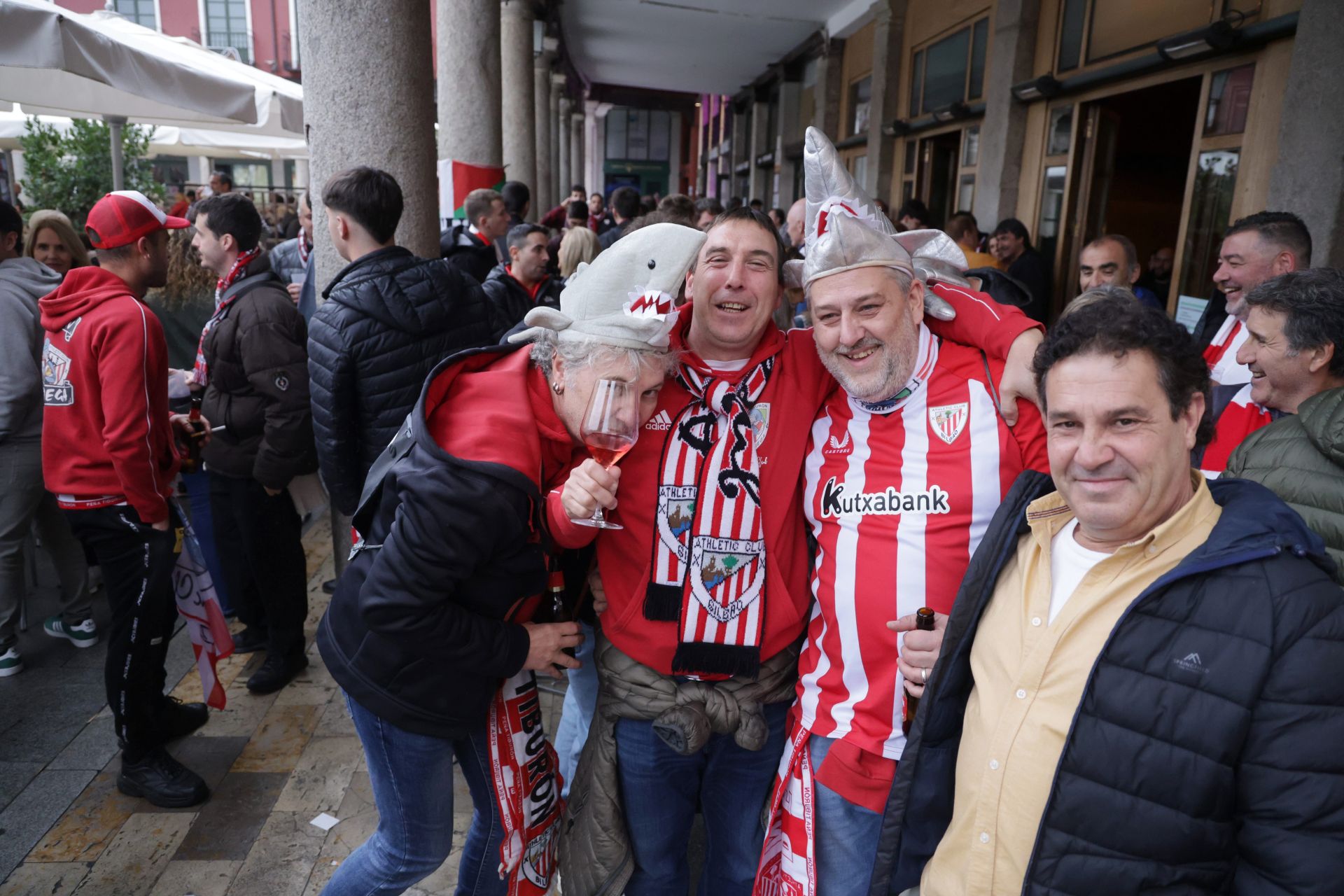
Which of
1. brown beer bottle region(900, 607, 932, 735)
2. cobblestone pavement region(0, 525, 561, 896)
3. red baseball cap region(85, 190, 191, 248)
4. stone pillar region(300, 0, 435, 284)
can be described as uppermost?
stone pillar region(300, 0, 435, 284)

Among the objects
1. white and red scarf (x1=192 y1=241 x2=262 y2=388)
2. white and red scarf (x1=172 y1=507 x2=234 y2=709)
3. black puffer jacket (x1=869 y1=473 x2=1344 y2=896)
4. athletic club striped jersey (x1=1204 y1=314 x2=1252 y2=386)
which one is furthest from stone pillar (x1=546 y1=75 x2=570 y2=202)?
black puffer jacket (x1=869 y1=473 x2=1344 y2=896)

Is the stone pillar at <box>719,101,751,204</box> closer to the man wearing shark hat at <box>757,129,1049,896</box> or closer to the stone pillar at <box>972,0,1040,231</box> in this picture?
the stone pillar at <box>972,0,1040,231</box>

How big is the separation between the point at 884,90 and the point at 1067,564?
11528 mm

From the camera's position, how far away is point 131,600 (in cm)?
304

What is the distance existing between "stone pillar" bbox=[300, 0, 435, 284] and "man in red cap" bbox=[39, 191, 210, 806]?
79 cm

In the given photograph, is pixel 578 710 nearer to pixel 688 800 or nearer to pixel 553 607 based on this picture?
pixel 688 800

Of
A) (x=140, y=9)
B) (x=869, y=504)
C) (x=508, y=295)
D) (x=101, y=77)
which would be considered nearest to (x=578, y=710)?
(x=869, y=504)

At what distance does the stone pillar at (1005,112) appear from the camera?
8020mm

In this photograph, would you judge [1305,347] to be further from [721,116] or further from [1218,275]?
[721,116]

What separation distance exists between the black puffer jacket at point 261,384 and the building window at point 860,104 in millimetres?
11140

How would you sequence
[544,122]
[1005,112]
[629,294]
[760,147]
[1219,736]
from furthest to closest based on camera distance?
[760,147] → [544,122] → [1005,112] → [629,294] → [1219,736]

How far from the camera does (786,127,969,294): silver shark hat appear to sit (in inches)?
78.7

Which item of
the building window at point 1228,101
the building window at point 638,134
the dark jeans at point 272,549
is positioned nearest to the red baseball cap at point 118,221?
the dark jeans at point 272,549

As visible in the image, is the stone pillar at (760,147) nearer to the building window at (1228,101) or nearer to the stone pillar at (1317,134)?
the building window at (1228,101)
